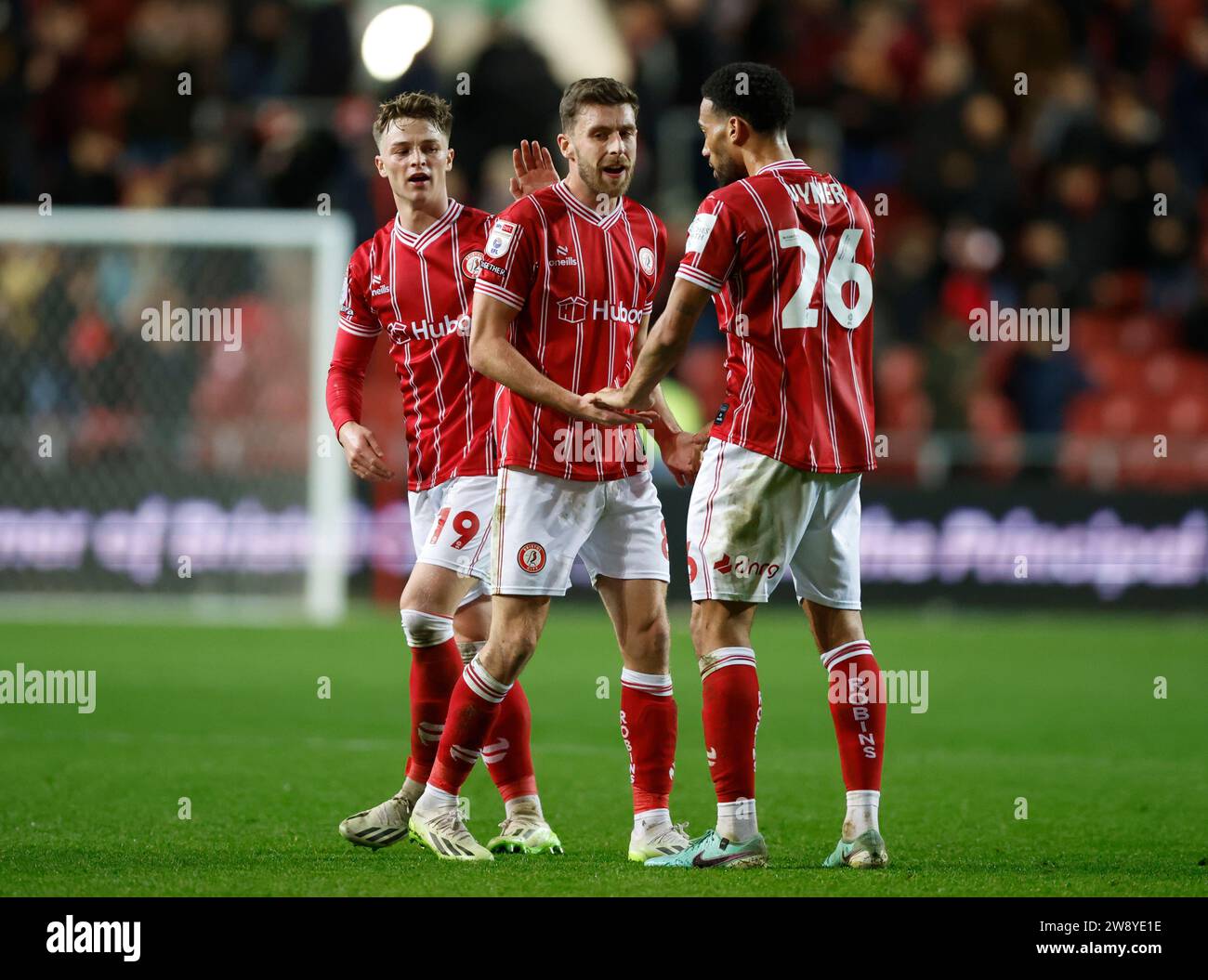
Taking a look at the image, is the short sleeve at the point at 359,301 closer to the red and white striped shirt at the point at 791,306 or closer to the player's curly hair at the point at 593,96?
the player's curly hair at the point at 593,96

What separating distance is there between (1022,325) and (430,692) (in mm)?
11934

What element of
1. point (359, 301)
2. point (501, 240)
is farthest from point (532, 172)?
point (359, 301)

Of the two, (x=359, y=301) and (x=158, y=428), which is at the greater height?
(x=158, y=428)

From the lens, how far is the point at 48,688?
1048 centimetres

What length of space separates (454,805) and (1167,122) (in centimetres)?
1501

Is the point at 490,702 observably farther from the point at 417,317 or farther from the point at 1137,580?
the point at 1137,580

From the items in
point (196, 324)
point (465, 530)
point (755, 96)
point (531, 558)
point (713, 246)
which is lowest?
point (531, 558)

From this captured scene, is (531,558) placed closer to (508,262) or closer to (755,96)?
(508,262)

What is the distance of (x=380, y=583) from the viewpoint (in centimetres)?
1566

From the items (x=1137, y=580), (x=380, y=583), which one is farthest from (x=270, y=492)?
(x=1137, y=580)

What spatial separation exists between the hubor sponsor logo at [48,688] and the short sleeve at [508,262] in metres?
5.00

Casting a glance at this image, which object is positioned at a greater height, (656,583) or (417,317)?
(417,317)

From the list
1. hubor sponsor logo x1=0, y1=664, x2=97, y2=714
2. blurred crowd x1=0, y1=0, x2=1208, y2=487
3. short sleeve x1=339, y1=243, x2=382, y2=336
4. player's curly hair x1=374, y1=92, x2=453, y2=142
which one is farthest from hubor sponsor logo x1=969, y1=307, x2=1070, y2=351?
player's curly hair x1=374, y1=92, x2=453, y2=142
